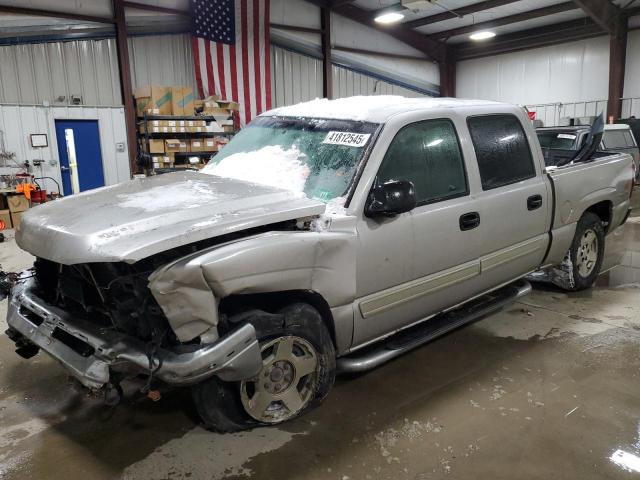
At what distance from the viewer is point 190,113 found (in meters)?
11.7

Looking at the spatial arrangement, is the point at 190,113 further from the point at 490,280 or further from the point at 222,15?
the point at 490,280

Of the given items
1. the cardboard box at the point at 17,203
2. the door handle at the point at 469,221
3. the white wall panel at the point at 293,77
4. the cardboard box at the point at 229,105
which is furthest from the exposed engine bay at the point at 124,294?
the white wall panel at the point at 293,77

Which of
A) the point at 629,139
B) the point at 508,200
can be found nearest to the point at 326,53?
the point at 629,139

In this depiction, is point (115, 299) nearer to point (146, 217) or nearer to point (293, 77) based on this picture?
point (146, 217)

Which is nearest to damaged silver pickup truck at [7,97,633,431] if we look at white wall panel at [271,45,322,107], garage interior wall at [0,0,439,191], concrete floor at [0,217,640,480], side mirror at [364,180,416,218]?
side mirror at [364,180,416,218]

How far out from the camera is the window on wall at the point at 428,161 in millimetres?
2922

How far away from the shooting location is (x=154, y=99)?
1140cm

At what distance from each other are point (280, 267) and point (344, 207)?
1.78 ft

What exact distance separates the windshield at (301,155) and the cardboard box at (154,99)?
28.4ft

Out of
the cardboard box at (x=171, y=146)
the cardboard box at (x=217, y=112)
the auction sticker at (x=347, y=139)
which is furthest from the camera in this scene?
the cardboard box at (x=217, y=112)

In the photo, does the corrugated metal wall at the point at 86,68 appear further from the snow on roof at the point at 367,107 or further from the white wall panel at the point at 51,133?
the snow on roof at the point at 367,107

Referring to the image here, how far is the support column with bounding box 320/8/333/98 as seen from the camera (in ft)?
50.3

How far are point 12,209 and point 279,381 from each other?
876cm

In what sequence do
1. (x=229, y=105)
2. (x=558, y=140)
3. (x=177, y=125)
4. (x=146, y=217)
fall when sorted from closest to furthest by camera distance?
(x=146, y=217)
(x=558, y=140)
(x=177, y=125)
(x=229, y=105)
